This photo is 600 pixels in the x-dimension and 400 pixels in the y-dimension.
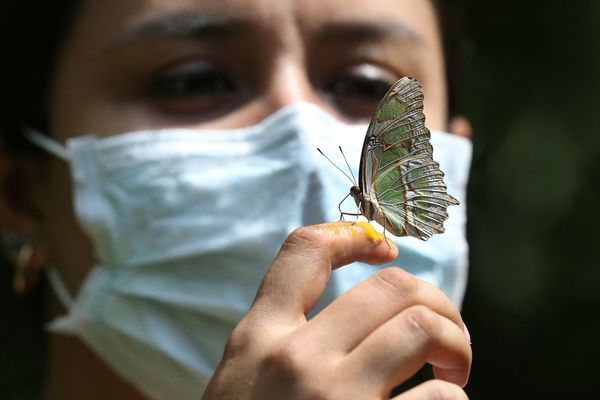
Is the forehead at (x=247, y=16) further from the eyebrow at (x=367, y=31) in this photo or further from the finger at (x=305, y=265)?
the finger at (x=305, y=265)

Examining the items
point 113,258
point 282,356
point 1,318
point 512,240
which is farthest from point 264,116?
point 512,240

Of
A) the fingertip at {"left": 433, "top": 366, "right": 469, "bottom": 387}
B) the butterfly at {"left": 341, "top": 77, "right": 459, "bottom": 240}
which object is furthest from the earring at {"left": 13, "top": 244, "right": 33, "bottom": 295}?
the fingertip at {"left": 433, "top": 366, "right": 469, "bottom": 387}

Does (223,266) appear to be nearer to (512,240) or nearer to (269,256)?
(269,256)

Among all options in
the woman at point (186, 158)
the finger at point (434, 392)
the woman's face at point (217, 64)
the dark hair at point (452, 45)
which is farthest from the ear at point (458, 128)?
the finger at point (434, 392)

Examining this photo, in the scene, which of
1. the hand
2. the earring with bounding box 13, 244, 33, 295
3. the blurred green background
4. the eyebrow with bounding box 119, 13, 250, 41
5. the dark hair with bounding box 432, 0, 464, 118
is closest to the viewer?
the hand

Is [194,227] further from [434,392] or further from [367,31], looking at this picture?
[434,392]

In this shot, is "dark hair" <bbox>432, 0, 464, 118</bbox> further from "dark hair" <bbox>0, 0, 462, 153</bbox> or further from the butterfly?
the butterfly
